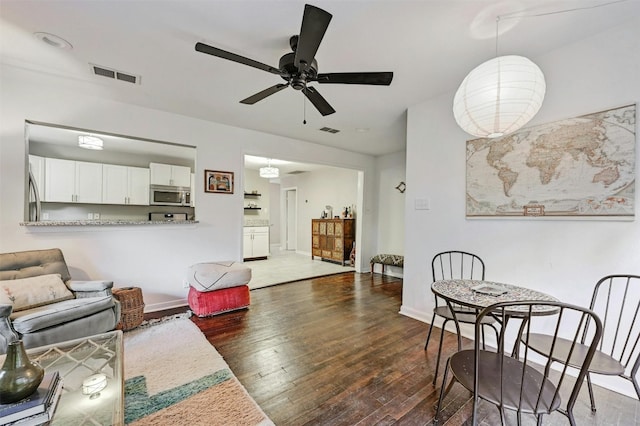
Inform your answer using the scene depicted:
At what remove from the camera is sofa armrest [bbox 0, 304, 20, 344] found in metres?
1.71

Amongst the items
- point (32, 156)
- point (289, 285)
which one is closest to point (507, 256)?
point (289, 285)

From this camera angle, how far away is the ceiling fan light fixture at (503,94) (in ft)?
4.43

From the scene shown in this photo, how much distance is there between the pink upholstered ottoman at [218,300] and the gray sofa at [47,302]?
32.2 inches

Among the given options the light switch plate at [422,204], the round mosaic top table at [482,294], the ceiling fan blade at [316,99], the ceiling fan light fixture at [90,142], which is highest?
the ceiling fan blade at [316,99]

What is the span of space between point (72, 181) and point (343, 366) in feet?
12.9

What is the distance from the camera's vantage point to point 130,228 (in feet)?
10.2

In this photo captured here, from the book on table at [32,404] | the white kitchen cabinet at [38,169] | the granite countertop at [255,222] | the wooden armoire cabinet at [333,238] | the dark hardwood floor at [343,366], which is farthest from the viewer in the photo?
the granite countertop at [255,222]

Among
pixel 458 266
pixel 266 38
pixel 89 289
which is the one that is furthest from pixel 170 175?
pixel 458 266

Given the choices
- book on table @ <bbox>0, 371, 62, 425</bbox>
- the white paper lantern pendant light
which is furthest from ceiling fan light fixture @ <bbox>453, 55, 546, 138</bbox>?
book on table @ <bbox>0, 371, 62, 425</bbox>

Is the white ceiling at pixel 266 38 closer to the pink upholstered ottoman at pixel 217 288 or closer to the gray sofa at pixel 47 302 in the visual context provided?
the gray sofa at pixel 47 302

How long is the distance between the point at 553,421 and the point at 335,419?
129 cm

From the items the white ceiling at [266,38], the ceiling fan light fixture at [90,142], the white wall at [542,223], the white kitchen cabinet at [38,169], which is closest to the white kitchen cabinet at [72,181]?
the white kitchen cabinet at [38,169]

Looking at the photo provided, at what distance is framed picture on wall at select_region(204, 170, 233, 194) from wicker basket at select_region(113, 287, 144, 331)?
154 centimetres

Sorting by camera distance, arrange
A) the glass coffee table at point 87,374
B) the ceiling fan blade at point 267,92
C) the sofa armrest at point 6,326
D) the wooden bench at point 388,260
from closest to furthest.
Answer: the glass coffee table at point 87,374, the sofa armrest at point 6,326, the ceiling fan blade at point 267,92, the wooden bench at point 388,260
